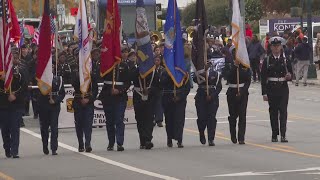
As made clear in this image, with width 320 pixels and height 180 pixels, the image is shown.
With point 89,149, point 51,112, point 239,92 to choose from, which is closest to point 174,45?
point 239,92

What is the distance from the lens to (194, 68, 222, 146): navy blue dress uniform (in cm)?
1902

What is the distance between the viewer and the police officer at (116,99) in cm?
1839

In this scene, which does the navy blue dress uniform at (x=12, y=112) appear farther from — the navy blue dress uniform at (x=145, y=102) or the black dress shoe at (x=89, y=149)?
the navy blue dress uniform at (x=145, y=102)

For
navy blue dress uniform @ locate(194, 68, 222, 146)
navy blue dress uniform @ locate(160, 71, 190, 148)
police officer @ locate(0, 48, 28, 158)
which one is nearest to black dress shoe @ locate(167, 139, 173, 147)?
navy blue dress uniform @ locate(160, 71, 190, 148)

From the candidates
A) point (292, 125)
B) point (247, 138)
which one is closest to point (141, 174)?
point (247, 138)

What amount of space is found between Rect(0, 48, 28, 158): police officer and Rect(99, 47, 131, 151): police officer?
159cm

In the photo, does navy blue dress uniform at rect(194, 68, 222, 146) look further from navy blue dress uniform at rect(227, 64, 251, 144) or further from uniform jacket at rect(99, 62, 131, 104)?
uniform jacket at rect(99, 62, 131, 104)

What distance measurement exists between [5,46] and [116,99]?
91.7 inches

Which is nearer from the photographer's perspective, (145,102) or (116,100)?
(116,100)

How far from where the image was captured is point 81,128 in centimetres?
1841

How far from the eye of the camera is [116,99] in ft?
60.4

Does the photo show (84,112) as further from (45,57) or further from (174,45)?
(174,45)

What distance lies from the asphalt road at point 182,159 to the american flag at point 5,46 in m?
1.57

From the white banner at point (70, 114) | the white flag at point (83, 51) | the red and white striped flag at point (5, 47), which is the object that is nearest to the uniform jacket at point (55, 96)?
the white flag at point (83, 51)
